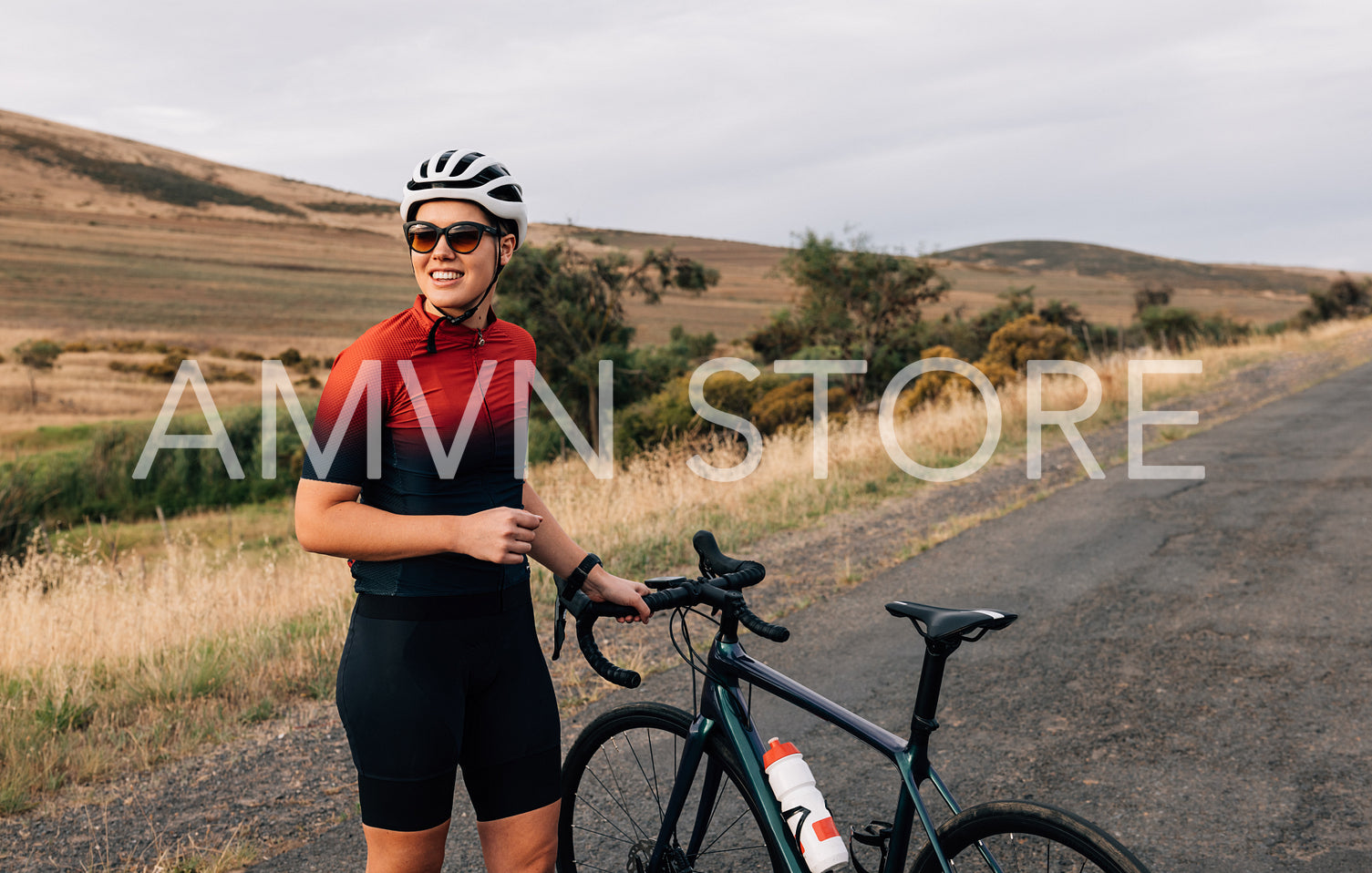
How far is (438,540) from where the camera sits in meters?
1.83

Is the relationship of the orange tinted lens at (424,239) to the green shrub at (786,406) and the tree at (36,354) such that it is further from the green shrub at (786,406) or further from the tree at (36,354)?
the tree at (36,354)

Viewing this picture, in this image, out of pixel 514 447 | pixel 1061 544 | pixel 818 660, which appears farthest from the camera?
pixel 1061 544

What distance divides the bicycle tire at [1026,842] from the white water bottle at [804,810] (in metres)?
0.22

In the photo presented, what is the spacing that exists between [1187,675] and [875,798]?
7.31ft

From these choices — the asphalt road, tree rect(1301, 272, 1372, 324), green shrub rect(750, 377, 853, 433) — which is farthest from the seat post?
tree rect(1301, 272, 1372, 324)

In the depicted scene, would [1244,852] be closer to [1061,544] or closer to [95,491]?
[1061,544]

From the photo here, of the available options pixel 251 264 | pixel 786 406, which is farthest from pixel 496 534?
pixel 251 264

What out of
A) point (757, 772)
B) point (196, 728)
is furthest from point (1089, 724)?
point (196, 728)

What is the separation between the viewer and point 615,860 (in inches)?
125

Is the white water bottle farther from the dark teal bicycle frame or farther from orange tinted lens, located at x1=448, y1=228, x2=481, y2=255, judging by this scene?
orange tinted lens, located at x1=448, y1=228, x2=481, y2=255

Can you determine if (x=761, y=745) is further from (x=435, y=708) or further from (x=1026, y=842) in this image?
(x=435, y=708)

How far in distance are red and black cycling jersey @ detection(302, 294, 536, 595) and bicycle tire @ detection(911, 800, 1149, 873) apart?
1.13 metres

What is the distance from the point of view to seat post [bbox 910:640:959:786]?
1.98 meters

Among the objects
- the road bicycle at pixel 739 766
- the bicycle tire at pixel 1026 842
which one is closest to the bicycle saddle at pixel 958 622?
the road bicycle at pixel 739 766
